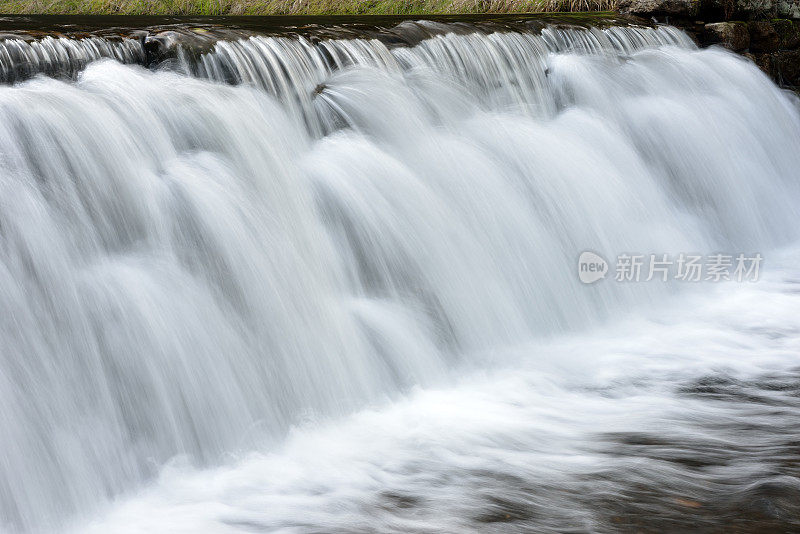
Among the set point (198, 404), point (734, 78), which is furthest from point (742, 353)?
point (734, 78)

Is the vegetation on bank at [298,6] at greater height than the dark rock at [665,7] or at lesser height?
greater

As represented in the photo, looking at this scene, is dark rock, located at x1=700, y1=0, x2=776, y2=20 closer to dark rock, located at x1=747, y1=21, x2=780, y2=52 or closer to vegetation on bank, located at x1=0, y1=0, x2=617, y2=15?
dark rock, located at x1=747, y1=21, x2=780, y2=52

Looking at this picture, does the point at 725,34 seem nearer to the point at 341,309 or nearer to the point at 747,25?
the point at 747,25

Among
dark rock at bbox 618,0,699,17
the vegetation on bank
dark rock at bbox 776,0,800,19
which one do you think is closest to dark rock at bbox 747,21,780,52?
dark rock at bbox 776,0,800,19

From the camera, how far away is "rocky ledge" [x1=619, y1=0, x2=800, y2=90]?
875 cm

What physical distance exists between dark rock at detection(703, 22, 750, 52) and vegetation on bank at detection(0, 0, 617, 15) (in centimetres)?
120

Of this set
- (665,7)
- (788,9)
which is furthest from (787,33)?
(665,7)

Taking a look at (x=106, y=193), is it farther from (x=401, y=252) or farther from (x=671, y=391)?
(x=671, y=391)

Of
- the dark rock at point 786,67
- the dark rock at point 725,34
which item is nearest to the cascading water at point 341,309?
the dark rock at point 725,34

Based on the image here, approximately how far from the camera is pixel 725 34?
28.4ft

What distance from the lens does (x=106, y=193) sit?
3.71 metres

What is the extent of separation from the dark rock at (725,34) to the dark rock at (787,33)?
2.19ft

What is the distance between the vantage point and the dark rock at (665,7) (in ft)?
29.0

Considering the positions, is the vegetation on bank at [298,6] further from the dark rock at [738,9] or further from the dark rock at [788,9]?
the dark rock at [788,9]
